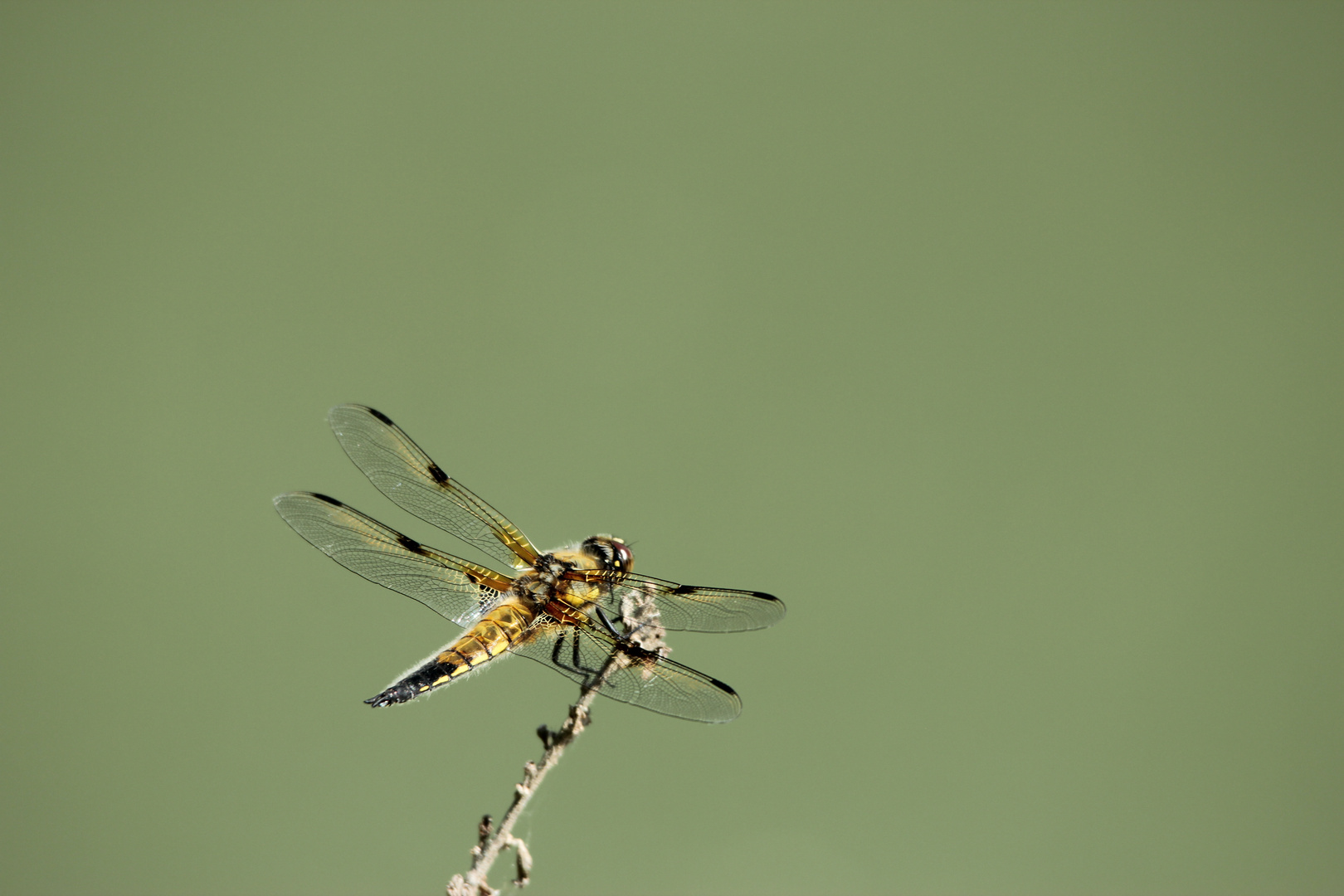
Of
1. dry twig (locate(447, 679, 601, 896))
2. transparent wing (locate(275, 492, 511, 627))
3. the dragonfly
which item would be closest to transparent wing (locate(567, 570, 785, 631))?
the dragonfly

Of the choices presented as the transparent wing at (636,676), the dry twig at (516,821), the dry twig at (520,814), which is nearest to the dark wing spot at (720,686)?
the transparent wing at (636,676)

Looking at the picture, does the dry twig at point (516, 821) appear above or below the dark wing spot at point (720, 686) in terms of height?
below

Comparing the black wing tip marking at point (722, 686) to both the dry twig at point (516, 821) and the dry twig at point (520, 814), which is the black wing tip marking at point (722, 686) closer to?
the dry twig at point (520, 814)

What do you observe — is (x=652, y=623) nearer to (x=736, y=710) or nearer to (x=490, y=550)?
(x=736, y=710)

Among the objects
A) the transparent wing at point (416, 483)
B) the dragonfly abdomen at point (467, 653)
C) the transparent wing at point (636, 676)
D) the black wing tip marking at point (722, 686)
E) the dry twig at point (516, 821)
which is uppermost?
the transparent wing at point (416, 483)

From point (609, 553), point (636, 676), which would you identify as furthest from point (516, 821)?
point (609, 553)

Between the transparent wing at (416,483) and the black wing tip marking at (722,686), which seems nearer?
the black wing tip marking at (722,686)
